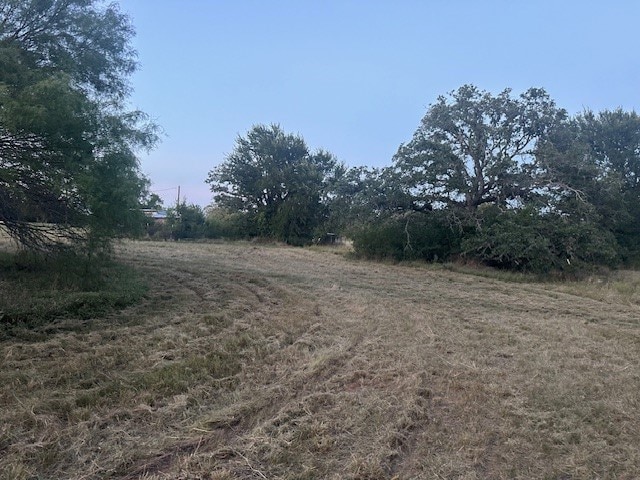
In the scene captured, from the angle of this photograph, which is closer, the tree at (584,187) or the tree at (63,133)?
the tree at (63,133)

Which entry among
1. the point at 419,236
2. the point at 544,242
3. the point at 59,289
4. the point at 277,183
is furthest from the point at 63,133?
the point at 277,183

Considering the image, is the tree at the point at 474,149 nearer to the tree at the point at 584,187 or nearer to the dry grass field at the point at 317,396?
the tree at the point at 584,187

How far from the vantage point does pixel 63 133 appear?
21.6 feet

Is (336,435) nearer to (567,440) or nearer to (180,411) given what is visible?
(180,411)

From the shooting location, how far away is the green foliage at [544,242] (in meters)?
13.6

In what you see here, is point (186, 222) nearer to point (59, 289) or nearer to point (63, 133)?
point (59, 289)

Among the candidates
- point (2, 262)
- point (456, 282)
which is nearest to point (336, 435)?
point (2, 262)

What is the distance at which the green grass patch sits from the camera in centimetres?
581

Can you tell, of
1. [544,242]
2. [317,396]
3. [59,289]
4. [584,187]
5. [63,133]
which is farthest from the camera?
[584,187]

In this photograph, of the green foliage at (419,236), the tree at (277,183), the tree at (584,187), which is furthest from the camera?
the tree at (277,183)

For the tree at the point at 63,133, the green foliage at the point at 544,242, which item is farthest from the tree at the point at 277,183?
the tree at the point at 63,133

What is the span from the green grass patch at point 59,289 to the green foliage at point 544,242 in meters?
11.3

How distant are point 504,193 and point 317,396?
14819 millimetres

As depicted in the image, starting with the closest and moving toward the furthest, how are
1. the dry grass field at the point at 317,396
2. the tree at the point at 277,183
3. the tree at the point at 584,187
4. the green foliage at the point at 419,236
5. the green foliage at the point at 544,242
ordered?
the dry grass field at the point at 317,396
the green foliage at the point at 544,242
the tree at the point at 584,187
the green foliage at the point at 419,236
the tree at the point at 277,183
